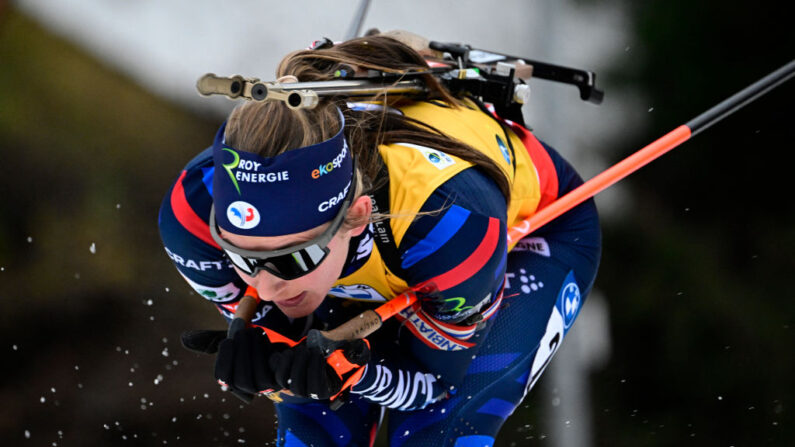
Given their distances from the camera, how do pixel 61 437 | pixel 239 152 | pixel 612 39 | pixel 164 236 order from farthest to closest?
pixel 612 39, pixel 61 437, pixel 164 236, pixel 239 152

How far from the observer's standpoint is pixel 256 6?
317 cm

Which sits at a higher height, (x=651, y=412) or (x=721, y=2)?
(x=721, y=2)

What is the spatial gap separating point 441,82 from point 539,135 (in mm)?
2041

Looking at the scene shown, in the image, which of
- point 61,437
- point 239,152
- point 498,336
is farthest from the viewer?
point 61,437

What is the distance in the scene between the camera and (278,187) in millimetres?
965

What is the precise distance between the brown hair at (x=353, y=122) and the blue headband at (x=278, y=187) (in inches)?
0.6

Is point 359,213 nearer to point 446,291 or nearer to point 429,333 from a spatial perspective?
point 446,291

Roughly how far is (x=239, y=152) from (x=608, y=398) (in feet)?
8.51

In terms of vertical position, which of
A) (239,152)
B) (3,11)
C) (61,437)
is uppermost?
(3,11)

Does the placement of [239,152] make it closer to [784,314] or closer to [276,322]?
[276,322]

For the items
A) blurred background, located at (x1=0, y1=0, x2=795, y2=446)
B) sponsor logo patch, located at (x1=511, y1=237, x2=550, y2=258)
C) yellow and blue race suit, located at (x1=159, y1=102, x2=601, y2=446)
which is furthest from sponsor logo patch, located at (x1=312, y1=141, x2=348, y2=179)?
blurred background, located at (x1=0, y1=0, x2=795, y2=446)

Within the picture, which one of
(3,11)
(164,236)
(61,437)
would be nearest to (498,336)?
(164,236)

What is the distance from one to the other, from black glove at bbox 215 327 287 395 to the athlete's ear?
0.62 feet

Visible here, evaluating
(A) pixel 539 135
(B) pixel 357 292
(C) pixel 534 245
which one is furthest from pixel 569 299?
(A) pixel 539 135
